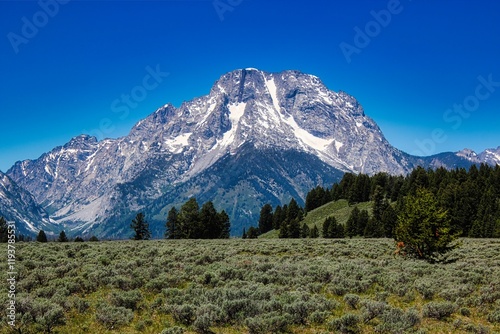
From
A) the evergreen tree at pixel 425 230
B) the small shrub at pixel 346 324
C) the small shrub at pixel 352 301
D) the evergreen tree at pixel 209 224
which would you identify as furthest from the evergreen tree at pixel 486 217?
the small shrub at pixel 346 324

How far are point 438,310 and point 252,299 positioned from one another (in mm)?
7951

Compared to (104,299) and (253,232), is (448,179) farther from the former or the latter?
(104,299)

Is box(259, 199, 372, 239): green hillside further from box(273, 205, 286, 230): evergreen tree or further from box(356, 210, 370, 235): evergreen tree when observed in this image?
box(356, 210, 370, 235): evergreen tree

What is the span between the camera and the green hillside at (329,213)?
13025 centimetres

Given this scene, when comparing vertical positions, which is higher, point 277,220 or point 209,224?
point 277,220

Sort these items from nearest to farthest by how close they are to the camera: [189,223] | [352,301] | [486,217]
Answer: [352,301] → [486,217] → [189,223]

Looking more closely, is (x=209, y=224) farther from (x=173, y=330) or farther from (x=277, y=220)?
(x=173, y=330)

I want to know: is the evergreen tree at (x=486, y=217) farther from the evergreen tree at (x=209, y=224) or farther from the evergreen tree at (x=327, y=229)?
the evergreen tree at (x=209, y=224)

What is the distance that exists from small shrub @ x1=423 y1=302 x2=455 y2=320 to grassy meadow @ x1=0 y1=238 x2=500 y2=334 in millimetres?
43

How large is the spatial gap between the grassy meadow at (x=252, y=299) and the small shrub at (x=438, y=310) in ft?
0.14

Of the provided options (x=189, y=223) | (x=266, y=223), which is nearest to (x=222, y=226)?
(x=189, y=223)

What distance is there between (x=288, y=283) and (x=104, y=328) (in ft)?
32.9

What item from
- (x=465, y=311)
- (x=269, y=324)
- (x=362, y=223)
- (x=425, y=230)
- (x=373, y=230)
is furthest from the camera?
(x=362, y=223)

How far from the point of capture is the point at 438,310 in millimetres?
16188
